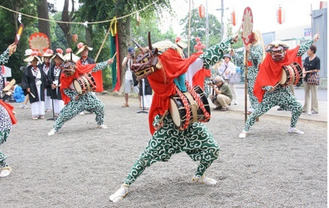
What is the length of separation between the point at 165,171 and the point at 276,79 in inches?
113

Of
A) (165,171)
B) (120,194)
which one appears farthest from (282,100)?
(120,194)

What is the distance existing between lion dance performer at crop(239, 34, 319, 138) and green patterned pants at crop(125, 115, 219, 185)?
312cm

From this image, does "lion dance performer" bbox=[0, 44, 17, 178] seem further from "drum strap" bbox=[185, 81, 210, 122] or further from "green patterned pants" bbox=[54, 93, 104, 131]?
"green patterned pants" bbox=[54, 93, 104, 131]

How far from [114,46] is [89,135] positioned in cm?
1039

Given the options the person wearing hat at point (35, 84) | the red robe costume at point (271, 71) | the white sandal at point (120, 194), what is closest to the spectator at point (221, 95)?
the red robe costume at point (271, 71)

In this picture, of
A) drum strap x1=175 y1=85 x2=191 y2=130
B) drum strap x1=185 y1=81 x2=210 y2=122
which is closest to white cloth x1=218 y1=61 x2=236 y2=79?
drum strap x1=185 y1=81 x2=210 y2=122

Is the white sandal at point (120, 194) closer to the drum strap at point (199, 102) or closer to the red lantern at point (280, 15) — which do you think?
the drum strap at point (199, 102)

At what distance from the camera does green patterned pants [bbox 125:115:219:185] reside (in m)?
4.05

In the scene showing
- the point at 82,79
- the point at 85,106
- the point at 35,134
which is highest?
the point at 82,79

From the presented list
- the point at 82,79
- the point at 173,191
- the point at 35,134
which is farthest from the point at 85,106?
the point at 173,191

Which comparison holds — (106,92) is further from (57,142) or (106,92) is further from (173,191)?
(173,191)

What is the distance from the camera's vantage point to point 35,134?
28.1 feet

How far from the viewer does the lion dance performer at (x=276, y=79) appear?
6680 mm

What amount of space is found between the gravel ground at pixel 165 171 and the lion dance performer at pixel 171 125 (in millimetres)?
393
